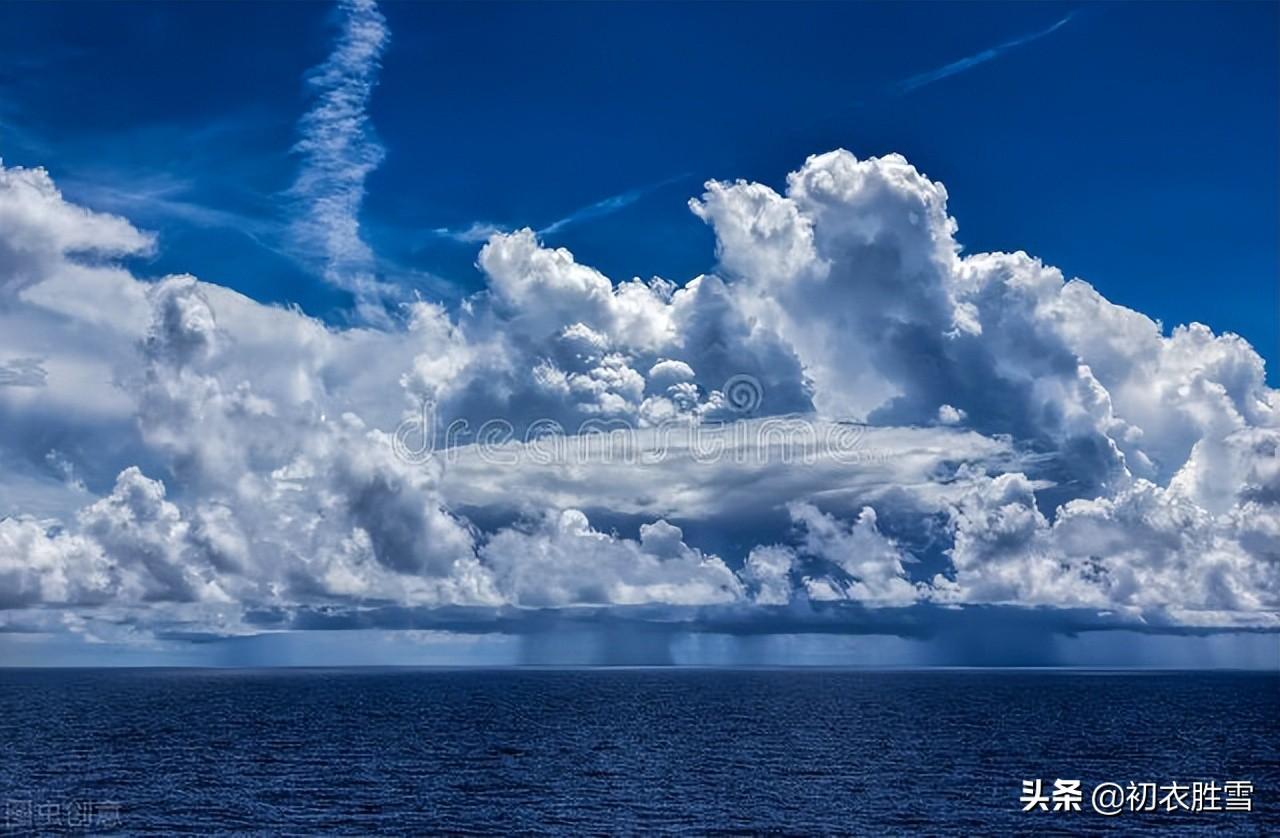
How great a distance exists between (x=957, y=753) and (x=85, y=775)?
104 meters

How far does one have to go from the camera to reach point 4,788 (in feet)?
344

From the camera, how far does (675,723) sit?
18750cm

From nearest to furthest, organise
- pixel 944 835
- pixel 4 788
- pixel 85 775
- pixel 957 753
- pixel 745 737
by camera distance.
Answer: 1. pixel 944 835
2. pixel 4 788
3. pixel 85 775
4. pixel 957 753
5. pixel 745 737

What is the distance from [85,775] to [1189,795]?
115 meters

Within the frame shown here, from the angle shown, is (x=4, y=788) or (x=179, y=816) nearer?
(x=179, y=816)

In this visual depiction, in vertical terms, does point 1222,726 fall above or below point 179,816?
below

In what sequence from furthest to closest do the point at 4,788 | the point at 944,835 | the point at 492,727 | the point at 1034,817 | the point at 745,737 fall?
the point at 492,727
the point at 745,737
the point at 4,788
the point at 1034,817
the point at 944,835

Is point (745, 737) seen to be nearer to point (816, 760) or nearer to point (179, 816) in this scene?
→ point (816, 760)

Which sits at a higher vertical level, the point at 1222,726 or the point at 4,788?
the point at 4,788

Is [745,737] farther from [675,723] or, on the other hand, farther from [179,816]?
[179,816]

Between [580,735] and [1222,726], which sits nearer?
[580,735]

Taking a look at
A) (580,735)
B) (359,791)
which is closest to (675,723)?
(580,735)

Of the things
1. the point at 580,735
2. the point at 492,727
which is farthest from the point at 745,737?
the point at 492,727

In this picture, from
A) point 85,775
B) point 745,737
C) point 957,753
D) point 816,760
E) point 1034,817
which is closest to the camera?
point 1034,817
